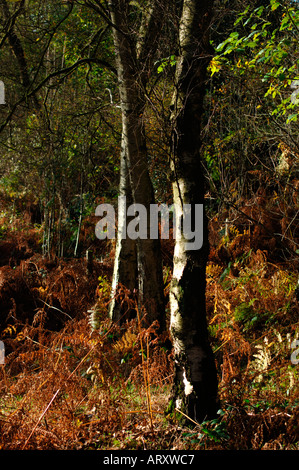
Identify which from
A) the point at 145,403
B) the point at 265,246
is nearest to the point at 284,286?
the point at 265,246

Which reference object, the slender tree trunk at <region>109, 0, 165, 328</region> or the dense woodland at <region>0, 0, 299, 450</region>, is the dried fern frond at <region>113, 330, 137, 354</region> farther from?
the slender tree trunk at <region>109, 0, 165, 328</region>

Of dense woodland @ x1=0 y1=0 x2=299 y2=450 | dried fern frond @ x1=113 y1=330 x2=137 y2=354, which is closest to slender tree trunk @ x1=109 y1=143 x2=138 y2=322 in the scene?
dense woodland @ x1=0 y1=0 x2=299 y2=450

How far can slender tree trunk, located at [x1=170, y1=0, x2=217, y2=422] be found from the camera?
10.5 feet

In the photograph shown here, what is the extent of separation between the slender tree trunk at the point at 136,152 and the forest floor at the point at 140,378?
456 millimetres

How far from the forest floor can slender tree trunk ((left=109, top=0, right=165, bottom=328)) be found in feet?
1.50

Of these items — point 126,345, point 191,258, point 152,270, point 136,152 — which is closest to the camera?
point 191,258

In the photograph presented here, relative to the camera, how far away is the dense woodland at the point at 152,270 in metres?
3.21

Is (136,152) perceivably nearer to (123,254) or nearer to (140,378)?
(123,254)

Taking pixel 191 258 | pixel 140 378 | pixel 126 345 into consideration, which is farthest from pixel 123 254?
pixel 191 258

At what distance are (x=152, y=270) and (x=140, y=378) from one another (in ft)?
4.33

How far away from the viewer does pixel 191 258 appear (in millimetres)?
3168

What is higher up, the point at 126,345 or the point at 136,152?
the point at 136,152

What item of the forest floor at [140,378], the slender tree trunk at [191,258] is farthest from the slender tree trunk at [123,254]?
the slender tree trunk at [191,258]
